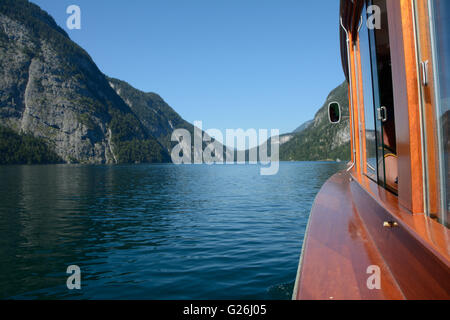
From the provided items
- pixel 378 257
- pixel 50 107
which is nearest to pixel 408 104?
pixel 378 257

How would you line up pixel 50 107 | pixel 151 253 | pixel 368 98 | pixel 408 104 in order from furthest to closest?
pixel 50 107, pixel 151 253, pixel 368 98, pixel 408 104

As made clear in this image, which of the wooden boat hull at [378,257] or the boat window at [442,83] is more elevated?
the boat window at [442,83]

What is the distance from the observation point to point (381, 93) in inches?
123

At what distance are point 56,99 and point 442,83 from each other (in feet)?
536

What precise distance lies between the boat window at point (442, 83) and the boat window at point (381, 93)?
121 cm

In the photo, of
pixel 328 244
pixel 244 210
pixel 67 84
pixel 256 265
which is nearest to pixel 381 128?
pixel 328 244

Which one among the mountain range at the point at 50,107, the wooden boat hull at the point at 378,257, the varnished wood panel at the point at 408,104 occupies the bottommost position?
the wooden boat hull at the point at 378,257

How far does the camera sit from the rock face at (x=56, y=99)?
134 metres

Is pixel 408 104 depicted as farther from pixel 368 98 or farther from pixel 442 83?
pixel 368 98

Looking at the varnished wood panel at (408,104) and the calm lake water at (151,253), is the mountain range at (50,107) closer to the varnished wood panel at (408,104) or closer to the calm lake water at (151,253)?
the calm lake water at (151,253)

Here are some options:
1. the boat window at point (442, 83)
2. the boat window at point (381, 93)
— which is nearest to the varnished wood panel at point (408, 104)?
the boat window at point (442, 83)

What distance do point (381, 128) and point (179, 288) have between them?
4.07m

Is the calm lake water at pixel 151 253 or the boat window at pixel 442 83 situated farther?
the calm lake water at pixel 151 253
